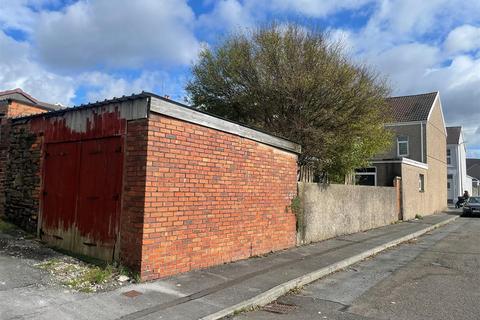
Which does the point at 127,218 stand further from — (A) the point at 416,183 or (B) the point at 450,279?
(A) the point at 416,183

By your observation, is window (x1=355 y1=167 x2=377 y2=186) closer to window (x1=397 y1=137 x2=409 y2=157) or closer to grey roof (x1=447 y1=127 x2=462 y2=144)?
window (x1=397 y1=137 x2=409 y2=157)

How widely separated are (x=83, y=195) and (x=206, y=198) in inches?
90.0

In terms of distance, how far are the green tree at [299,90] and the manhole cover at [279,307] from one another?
751 cm

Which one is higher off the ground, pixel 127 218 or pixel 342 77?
pixel 342 77

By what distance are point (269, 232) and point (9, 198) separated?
6.07 metres

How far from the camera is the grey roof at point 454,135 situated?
172 feet

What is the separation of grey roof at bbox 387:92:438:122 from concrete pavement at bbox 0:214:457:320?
27.5m

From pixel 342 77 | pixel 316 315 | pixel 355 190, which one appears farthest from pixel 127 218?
pixel 355 190

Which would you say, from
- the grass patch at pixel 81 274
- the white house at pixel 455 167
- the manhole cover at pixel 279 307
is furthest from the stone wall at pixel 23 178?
the white house at pixel 455 167

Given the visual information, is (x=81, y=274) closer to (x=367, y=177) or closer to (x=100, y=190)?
(x=100, y=190)

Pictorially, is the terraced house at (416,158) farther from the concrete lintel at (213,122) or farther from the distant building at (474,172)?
the distant building at (474,172)

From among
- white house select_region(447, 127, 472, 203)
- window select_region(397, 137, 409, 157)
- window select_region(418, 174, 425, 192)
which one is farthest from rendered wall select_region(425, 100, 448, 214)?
white house select_region(447, 127, 472, 203)

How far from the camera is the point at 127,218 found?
7.21 metres

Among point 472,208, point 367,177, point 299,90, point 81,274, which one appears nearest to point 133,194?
point 81,274
